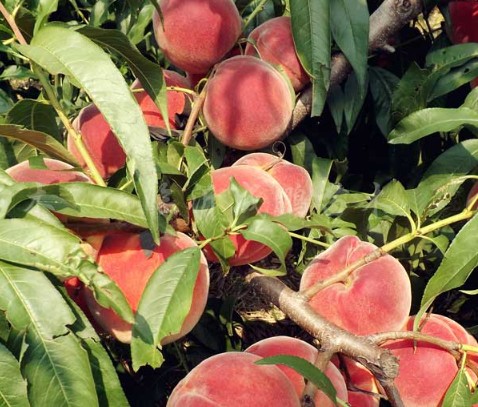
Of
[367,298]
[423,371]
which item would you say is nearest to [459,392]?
[423,371]

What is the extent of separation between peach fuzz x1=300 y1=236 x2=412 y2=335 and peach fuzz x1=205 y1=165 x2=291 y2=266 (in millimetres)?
106

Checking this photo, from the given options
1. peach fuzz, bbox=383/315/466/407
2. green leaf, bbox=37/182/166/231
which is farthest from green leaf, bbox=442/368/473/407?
green leaf, bbox=37/182/166/231

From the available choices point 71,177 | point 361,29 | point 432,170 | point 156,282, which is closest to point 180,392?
point 156,282

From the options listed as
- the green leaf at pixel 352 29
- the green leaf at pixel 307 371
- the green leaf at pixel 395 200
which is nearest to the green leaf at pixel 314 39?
the green leaf at pixel 352 29

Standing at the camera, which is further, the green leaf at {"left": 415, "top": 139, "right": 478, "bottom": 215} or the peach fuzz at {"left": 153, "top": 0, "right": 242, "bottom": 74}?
the peach fuzz at {"left": 153, "top": 0, "right": 242, "bottom": 74}

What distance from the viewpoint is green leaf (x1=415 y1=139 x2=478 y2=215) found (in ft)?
3.36

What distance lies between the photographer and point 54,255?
2.13 feet

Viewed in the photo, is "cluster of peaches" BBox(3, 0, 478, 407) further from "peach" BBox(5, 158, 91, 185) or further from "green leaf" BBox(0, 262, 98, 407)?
"green leaf" BBox(0, 262, 98, 407)

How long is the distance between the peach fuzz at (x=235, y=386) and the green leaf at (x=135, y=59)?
29 centimetres

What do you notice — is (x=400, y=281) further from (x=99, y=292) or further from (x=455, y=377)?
(x=99, y=292)

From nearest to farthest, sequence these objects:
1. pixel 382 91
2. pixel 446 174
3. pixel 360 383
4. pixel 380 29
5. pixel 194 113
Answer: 1. pixel 360 383
2. pixel 446 174
3. pixel 194 113
4. pixel 380 29
5. pixel 382 91

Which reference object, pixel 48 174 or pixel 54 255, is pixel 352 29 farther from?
pixel 54 255

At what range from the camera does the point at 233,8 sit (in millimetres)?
1203

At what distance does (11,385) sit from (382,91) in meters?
1.03
